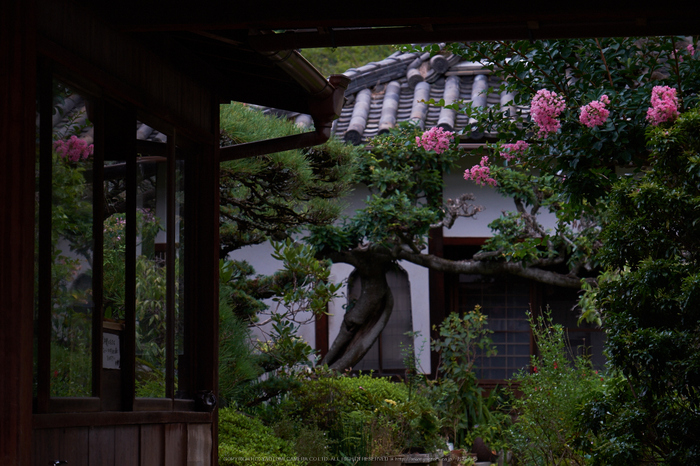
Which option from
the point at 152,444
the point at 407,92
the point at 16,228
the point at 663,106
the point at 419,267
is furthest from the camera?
the point at 407,92

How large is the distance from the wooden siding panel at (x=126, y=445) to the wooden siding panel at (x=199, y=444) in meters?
0.70

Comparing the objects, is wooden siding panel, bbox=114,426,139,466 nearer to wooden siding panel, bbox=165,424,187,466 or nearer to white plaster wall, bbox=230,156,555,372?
wooden siding panel, bbox=165,424,187,466

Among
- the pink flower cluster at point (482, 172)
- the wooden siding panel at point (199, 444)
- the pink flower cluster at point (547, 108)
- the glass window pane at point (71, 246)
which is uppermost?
the pink flower cluster at point (547, 108)

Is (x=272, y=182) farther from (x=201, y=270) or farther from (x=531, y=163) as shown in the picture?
(x=201, y=270)

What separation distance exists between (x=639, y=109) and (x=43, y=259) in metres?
4.16

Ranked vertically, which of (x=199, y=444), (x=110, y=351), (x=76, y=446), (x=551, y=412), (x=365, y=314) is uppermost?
(x=365, y=314)

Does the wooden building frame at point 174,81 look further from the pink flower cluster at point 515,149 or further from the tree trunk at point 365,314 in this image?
the tree trunk at point 365,314

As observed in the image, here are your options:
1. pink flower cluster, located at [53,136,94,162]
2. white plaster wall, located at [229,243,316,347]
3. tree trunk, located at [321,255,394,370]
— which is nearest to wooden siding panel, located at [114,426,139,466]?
pink flower cluster, located at [53,136,94,162]

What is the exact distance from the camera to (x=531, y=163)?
6172mm

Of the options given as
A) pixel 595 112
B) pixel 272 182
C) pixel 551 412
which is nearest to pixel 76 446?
Result: pixel 595 112

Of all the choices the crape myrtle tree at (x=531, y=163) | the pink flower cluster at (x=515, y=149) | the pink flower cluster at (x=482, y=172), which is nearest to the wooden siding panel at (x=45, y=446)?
the crape myrtle tree at (x=531, y=163)

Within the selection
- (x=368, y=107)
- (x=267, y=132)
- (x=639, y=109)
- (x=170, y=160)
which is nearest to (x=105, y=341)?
(x=170, y=160)

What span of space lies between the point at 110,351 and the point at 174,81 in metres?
1.49

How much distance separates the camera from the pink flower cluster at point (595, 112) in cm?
519
